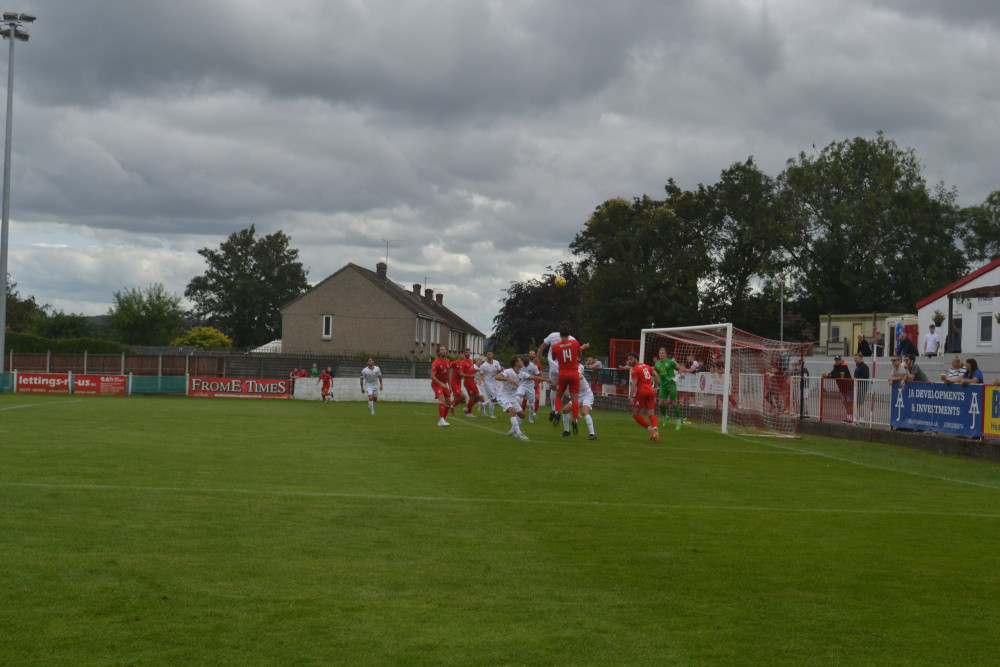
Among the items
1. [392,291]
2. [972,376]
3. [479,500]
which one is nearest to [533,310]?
→ [392,291]

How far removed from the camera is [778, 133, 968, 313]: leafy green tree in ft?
201

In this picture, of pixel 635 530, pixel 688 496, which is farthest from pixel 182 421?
pixel 635 530

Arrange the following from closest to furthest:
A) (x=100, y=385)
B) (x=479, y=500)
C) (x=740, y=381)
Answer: (x=479, y=500) < (x=740, y=381) < (x=100, y=385)

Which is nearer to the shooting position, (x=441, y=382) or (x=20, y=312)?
(x=441, y=382)

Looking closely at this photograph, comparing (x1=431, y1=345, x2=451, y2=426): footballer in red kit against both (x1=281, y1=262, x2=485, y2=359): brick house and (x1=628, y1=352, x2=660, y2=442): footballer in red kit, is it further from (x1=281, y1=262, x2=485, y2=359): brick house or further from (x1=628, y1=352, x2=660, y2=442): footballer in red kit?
(x1=281, y1=262, x2=485, y2=359): brick house

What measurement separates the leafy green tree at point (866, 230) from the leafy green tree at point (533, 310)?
1855cm

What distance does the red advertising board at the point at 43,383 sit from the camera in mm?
43938

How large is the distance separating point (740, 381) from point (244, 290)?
251ft

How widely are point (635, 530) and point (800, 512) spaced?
2.39 m

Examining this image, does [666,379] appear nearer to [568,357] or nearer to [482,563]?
[568,357]

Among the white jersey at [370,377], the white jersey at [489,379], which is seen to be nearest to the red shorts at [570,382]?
the white jersey at [489,379]

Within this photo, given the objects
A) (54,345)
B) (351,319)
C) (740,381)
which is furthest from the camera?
(351,319)

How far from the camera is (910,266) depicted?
202ft

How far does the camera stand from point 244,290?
96812mm
